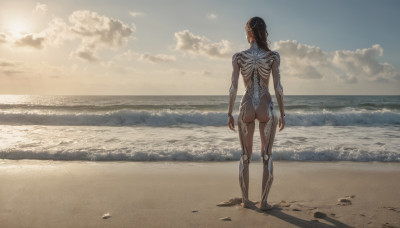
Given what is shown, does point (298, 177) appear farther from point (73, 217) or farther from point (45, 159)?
point (45, 159)

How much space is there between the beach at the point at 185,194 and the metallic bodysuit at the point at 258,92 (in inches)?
25.3

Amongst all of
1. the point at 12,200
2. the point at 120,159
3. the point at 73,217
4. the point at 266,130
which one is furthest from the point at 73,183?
the point at 266,130

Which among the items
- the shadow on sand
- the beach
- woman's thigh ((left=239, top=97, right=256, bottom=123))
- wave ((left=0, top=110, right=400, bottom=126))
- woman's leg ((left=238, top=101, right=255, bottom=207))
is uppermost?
woman's thigh ((left=239, top=97, right=256, bottom=123))

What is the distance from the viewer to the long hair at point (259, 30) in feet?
12.0

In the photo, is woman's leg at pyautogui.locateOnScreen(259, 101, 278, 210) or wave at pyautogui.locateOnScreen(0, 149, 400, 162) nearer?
woman's leg at pyautogui.locateOnScreen(259, 101, 278, 210)

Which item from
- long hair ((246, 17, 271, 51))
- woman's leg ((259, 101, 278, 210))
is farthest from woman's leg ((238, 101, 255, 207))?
long hair ((246, 17, 271, 51))

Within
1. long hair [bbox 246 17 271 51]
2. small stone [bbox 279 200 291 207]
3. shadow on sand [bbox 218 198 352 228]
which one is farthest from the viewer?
small stone [bbox 279 200 291 207]

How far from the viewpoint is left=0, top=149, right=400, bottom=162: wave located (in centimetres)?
721

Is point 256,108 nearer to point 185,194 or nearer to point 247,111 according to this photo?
point 247,111

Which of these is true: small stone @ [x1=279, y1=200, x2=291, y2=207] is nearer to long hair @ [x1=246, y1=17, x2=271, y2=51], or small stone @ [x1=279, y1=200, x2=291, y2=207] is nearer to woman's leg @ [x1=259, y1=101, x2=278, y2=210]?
woman's leg @ [x1=259, y1=101, x2=278, y2=210]

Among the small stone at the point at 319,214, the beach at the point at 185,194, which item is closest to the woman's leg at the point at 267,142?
the beach at the point at 185,194

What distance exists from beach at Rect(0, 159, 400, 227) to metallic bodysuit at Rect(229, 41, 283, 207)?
641mm

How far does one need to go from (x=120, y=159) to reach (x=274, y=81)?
476 cm

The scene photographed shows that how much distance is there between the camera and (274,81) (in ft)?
12.3
